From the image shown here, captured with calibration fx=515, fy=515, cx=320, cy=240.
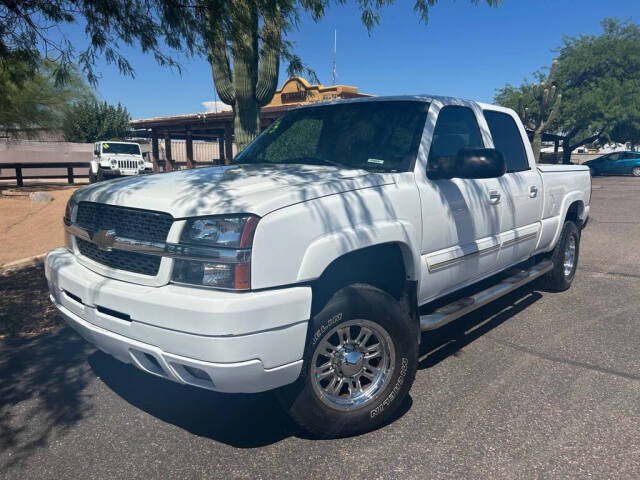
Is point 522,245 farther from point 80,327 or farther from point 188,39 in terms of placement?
point 188,39

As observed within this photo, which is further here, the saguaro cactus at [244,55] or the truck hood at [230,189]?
the saguaro cactus at [244,55]

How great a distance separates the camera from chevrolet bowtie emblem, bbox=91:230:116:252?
9.12 ft

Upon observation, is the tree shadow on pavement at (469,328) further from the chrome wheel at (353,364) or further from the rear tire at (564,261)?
the chrome wheel at (353,364)

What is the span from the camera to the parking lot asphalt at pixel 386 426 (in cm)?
268

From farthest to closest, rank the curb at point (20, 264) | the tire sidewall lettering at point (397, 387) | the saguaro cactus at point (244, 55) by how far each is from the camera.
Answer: the curb at point (20, 264) < the saguaro cactus at point (244, 55) < the tire sidewall lettering at point (397, 387)

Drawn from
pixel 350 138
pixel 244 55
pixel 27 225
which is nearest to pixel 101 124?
pixel 27 225

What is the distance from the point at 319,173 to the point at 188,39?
3.15 meters

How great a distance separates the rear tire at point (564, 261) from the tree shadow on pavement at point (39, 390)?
4699 millimetres

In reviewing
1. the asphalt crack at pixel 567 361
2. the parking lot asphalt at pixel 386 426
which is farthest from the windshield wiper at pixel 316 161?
the asphalt crack at pixel 567 361

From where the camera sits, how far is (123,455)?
110 inches

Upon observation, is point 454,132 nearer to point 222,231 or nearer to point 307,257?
point 307,257

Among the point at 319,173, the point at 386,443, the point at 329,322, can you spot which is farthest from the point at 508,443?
the point at 319,173

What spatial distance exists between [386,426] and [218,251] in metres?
1.52

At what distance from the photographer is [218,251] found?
242cm
